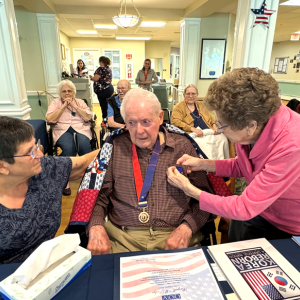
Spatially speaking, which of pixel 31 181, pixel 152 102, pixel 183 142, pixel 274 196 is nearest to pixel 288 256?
pixel 274 196

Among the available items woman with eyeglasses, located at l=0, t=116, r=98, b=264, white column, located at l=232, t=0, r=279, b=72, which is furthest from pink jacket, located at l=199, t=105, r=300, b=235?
white column, located at l=232, t=0, r=279, b=72

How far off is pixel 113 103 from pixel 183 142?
209 centimetres

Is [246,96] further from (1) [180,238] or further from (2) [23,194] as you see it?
(2) [23,194]

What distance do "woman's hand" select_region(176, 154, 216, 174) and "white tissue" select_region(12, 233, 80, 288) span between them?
73cm

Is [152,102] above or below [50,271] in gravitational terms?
above

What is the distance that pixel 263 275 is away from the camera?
0.78 m

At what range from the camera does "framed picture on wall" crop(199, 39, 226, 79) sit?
5.62 metres

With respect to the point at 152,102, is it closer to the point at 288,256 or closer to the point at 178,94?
the point at 288,256

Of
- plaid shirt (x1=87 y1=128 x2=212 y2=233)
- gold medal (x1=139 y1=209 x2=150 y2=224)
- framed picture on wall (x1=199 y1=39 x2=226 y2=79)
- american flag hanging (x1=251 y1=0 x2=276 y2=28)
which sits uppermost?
american flag hanging (x1=251 y1=0 x2=276 y2=28)

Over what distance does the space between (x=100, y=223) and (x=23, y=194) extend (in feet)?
1.35

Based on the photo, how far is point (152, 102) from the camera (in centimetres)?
139

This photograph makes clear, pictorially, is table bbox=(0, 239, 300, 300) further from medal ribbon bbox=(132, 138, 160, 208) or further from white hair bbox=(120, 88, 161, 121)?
white hair bbox=(120, 88, 161, 121)

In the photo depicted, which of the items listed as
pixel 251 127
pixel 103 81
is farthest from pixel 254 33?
pixel 103 81

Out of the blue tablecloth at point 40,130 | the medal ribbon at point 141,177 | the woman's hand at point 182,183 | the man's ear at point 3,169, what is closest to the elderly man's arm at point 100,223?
the medal ribbon at point 141,177
